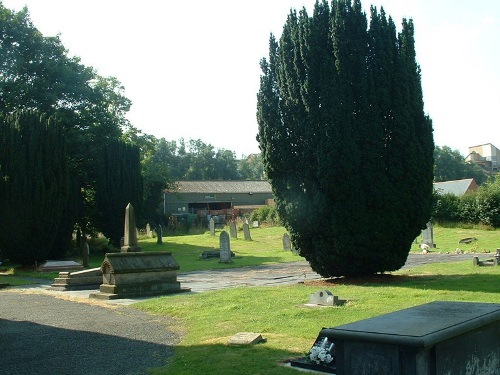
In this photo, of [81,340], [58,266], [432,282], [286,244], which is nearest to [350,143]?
[432,282]

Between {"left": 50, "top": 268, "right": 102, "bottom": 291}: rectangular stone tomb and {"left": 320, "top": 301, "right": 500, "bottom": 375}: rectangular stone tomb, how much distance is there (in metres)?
15.3

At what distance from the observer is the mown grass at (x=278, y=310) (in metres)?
7.39

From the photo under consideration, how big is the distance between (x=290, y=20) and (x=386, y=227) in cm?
699

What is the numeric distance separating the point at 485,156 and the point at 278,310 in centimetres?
11466

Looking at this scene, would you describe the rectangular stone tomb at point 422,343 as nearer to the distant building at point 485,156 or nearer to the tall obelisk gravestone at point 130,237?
the tall obelisk gravestone at point 130,237

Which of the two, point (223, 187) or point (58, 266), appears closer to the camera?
point (58, 266)

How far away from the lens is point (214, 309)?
12.1 meters

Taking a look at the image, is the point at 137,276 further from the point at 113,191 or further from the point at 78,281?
the point at 113,191

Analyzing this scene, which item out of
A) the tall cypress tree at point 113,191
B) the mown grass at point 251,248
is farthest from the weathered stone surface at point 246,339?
the tall cypress tree at point 113,191

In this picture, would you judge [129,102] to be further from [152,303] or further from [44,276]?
[152,303]

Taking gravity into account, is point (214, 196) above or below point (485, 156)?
below

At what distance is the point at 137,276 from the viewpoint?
644 inches

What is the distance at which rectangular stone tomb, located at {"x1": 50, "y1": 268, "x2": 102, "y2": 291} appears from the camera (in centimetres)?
1873

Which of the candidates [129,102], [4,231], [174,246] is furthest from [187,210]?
[4,231]
